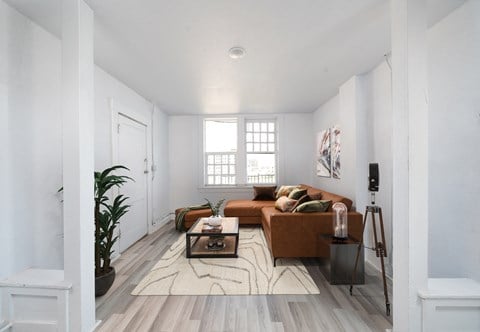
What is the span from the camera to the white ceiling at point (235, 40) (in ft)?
5.88

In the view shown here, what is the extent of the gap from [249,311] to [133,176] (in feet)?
9.18

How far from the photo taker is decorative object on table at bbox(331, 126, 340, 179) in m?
3.84

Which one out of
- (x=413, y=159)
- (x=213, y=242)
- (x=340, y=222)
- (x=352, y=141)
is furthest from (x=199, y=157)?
(x=413, y=159)

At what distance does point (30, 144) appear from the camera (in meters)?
1.91

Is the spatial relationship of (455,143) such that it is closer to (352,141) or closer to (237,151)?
(352,141)

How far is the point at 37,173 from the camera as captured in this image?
197 centimetres

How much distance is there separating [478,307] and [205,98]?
412 cm

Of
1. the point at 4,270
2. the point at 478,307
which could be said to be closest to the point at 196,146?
the point at 4,270

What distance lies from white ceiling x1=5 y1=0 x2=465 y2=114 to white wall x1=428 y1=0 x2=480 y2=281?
0.25 metres

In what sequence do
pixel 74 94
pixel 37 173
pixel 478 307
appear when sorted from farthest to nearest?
1. pixel 37 173
2. pixel 74 94
3. pixel 478 307

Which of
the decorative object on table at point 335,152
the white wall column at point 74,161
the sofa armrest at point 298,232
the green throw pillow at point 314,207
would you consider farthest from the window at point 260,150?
the white wall column at point 74,161

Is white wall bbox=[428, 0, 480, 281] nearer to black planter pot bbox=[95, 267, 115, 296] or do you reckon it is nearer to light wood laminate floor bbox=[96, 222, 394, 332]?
light wood laminate floor bbox=[96, 222, 394, 332]

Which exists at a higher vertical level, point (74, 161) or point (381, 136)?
point (381, 136)

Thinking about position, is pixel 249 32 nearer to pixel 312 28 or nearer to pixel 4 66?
pixel 312 28
